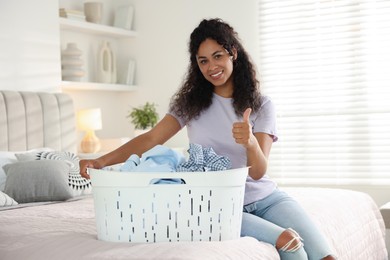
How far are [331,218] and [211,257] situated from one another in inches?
47.4

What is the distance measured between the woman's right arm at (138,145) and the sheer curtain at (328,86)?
8.70 ft

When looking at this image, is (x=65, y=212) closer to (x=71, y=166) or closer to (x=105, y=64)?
(x=71, y=166)

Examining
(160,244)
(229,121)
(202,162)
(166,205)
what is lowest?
(160,244)

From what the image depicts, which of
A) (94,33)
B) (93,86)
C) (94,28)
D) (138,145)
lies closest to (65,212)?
(138,145)

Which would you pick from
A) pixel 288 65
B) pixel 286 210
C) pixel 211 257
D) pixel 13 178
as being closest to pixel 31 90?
pixel 13 178

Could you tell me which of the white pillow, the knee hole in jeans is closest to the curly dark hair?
the knee hole in jeans

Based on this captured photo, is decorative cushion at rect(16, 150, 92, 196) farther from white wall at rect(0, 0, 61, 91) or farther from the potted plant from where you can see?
the potted plant

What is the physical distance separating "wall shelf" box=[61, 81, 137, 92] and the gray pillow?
148 centimetres

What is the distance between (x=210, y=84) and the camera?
2615mm

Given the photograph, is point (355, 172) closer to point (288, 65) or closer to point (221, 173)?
point (288, 65)

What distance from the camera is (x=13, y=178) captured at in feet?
11.5

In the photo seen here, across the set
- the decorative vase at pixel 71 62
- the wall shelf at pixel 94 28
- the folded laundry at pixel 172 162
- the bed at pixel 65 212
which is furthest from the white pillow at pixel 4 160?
the folded laundry at pixel 172 162

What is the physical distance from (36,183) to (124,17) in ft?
8.31

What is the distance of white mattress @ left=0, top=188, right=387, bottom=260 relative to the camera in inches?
75.2
